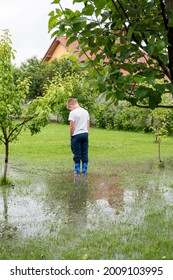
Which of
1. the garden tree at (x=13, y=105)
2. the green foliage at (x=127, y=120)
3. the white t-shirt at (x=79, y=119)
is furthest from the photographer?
the green foliage at (x=127, y=120)

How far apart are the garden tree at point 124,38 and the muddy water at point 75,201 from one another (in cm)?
347

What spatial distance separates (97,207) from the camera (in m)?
6.79

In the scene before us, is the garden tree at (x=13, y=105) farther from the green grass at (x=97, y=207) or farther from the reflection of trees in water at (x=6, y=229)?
the reflection of trees in water at (x=6, y=229)

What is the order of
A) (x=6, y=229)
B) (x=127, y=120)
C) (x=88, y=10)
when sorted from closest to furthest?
(x=88, y=10) → (x=6, y=229) → (x=127, y=120)

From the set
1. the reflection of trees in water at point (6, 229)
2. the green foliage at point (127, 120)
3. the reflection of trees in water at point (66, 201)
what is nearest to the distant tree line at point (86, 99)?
the green foliage at point (127, 120)

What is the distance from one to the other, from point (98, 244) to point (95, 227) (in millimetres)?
740

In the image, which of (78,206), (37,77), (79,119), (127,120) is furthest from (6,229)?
(37,77)

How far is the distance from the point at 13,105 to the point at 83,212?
9.30 feet

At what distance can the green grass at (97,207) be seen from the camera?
15.3 feet

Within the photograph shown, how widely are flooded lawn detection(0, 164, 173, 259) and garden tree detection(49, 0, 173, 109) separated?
2627 mm

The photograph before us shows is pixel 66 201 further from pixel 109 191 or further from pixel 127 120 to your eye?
pixel 127 120

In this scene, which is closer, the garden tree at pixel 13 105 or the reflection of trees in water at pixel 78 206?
the reflection of trees in water at pixel 78 206

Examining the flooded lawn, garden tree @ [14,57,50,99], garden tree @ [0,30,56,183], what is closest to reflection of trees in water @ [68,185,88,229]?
the flooded lawn
